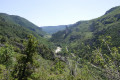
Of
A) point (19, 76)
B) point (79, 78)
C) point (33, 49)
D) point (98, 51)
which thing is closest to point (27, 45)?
point (33, 49)

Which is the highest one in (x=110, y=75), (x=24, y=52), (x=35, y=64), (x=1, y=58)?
(x=110, y=75)

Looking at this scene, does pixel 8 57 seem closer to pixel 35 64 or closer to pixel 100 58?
pixel 35 64

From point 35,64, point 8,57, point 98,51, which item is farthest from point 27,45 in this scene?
point 8,57

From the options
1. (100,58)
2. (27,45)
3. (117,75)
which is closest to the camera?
(117,75)

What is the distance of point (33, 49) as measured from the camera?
19.2m

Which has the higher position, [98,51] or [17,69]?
[98,51]

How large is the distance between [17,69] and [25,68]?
4.63ft

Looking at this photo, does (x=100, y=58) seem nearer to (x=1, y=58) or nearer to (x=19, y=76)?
(x=19, y=76)

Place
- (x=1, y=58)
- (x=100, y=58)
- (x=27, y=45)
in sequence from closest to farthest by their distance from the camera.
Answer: (x=100, y=58) → (x=27, y=45) → (x=1, y=58)

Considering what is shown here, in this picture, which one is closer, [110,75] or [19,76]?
[110,75]

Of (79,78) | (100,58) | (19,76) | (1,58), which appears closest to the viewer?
(100,58)

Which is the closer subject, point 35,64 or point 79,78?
point 79,78

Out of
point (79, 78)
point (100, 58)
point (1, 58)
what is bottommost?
point (1, 58)

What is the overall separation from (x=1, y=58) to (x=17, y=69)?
24606mm
